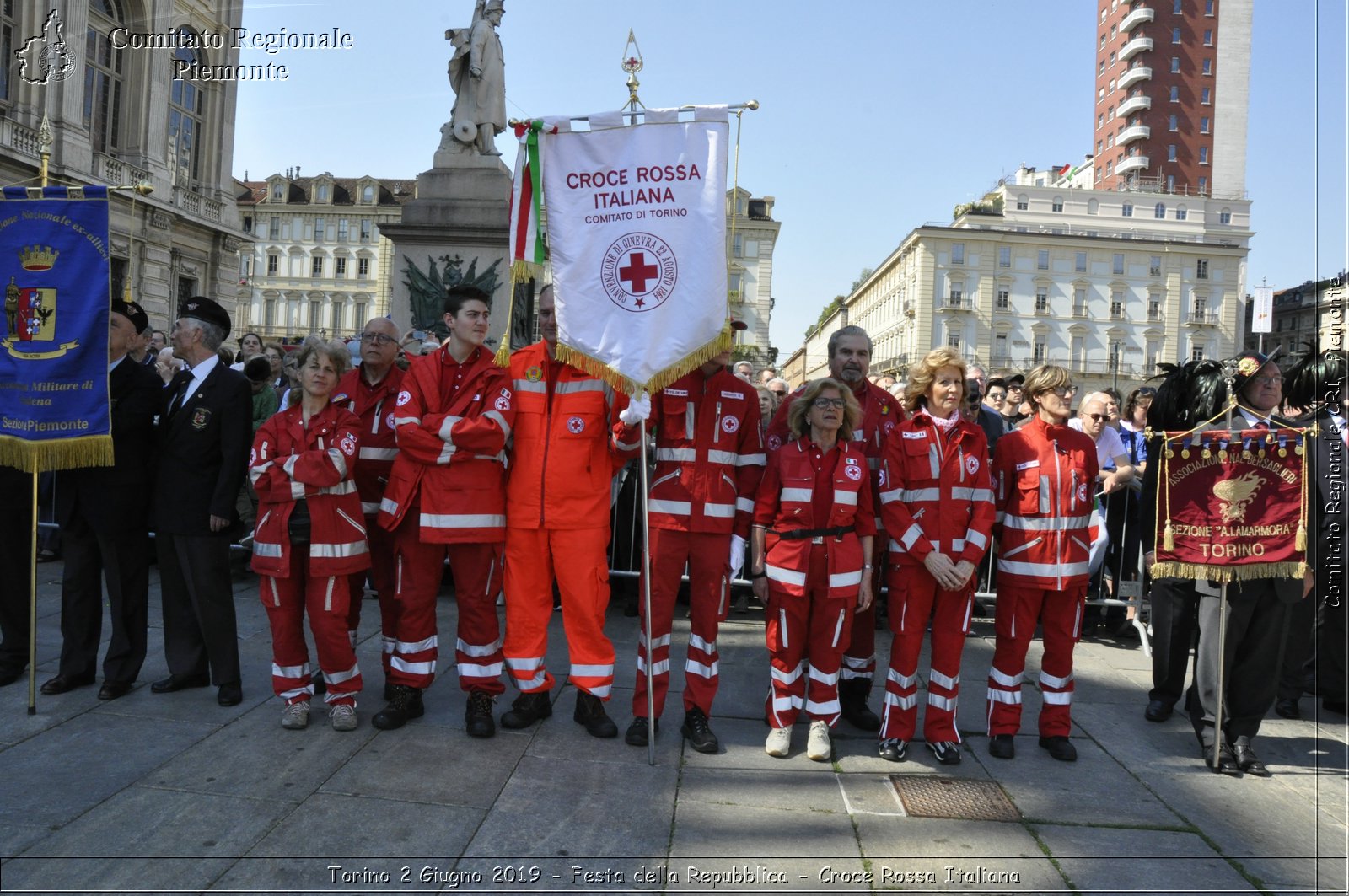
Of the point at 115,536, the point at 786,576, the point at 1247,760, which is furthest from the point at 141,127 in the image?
the point at 1247,760

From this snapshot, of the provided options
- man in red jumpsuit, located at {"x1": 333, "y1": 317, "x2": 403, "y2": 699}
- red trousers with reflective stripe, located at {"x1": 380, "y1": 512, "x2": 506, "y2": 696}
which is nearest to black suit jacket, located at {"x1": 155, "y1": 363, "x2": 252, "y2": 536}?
man in red jumpsuit, located at {"x1": 333, "y1": 317, "x2": 403, "y2": 699}

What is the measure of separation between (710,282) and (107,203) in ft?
11.4

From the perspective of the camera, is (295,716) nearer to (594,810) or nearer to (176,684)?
(176,684)

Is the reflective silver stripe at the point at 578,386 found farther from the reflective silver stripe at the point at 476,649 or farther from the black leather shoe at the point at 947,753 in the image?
the black leather shoe at the point at 947,753

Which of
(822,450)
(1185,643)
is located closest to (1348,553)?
(1185,643)

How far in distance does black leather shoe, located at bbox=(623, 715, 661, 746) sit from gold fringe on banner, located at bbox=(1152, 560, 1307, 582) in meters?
2.85

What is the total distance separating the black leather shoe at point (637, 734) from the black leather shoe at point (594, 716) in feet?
0.30

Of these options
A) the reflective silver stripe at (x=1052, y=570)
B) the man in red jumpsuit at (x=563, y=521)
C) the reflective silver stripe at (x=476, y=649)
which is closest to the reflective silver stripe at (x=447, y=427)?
the man in red jumpsuit at (x=563, y=521)

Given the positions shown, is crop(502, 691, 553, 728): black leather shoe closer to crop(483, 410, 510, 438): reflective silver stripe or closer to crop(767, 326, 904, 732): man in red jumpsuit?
crop(483, 410, 510, 438): reflective silver stripe

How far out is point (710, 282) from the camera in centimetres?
463

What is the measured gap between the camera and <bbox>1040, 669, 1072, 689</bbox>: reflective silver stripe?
497cm

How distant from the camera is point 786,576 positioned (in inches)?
184

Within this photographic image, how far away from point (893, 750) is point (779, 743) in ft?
1.87

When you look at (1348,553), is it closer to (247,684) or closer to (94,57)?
(247,684)
